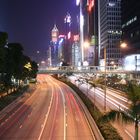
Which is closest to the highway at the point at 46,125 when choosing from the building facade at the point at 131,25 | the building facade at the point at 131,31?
the building facade at the point at 131,31

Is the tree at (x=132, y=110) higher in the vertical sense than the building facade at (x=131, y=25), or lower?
lower

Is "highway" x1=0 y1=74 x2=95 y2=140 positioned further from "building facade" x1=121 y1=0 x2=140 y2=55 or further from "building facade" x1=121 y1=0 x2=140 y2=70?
"building facade" x1=121 y1=0 x2=140 y2=55

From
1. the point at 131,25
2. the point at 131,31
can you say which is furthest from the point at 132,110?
the point at 131,25

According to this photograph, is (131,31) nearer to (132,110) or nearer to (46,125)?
(46,125)

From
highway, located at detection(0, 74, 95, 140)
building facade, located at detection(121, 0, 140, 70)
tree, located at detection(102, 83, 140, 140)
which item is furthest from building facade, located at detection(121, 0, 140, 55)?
tree, located at detection(102, 83, 140, 140)

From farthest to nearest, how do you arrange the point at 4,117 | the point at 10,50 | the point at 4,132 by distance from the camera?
the point at 10,50 → the point at 4,117 → the point at 4,132

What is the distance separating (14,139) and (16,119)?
52.4ft

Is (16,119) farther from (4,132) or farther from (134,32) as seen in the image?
(134,32)

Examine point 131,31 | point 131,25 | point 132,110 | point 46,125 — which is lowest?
point 46,125

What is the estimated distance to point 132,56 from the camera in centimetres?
17700

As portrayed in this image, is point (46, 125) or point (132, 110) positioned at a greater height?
point (132, 110)

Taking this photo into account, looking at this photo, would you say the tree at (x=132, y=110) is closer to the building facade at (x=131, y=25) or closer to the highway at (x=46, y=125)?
the highway at (x=46, y=125)

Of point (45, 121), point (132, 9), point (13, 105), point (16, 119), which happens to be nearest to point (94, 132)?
point (45, 121)

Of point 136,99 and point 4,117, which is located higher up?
point 136,99
